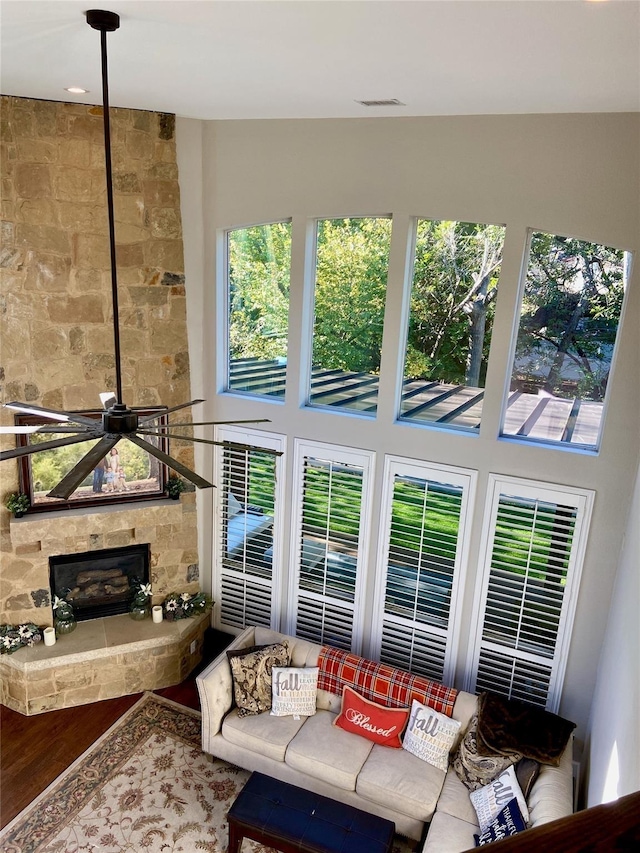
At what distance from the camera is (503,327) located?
4766mm

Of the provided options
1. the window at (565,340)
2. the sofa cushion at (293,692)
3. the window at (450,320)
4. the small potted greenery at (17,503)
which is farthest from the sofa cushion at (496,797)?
the small potted greenery at (17,503)

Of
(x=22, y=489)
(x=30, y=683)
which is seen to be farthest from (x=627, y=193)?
(x=30, y=683)

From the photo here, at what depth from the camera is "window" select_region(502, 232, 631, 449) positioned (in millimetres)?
4520

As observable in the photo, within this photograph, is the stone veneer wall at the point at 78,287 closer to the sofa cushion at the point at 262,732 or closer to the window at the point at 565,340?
the sofa cushion at the point at 262,732

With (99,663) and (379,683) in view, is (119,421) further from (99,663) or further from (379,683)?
(99,663)

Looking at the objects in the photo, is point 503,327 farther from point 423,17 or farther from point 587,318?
point 423,17

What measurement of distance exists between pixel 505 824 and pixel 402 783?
2.50 feet

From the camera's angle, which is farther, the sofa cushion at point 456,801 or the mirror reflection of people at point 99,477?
the mirror reflection of people at point 99,477

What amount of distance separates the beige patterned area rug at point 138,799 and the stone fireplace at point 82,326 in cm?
67

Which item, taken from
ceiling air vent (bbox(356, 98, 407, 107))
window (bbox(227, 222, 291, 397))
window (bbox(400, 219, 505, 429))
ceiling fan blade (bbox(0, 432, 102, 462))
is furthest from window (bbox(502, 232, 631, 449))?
ceiling fan blade (bbox(0, 432, 102, 462))

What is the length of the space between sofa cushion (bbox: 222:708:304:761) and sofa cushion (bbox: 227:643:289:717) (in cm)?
8

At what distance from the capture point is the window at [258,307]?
559cm

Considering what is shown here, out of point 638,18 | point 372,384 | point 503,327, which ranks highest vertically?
point 638,18

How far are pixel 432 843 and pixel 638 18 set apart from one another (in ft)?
15.3
